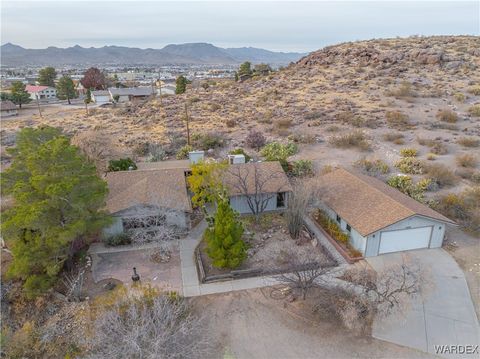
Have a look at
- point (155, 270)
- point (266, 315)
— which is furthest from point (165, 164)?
point (266, 315)

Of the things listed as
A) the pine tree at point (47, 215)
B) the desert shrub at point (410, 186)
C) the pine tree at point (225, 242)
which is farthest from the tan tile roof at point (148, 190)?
the desert shrub at point (410, 186)

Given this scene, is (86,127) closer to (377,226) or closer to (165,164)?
(165,164)

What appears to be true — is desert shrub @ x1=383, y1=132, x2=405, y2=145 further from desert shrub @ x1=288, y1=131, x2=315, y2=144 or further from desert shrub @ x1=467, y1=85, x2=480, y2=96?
desert shrub @ x1=467, y1=85, x2=480, y2=96

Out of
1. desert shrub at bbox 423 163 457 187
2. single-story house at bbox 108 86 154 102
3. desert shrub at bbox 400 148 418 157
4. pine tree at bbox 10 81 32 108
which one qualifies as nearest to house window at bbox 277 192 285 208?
desert shrub at bbox 423 163 457 187

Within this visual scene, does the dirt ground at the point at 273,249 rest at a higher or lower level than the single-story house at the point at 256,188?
lower

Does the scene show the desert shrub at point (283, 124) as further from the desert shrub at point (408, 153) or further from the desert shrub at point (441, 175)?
the desert shrub at point (441, 175)

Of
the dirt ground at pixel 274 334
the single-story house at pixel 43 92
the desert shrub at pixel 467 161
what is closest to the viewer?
the dirt ground at pixel 274 334
